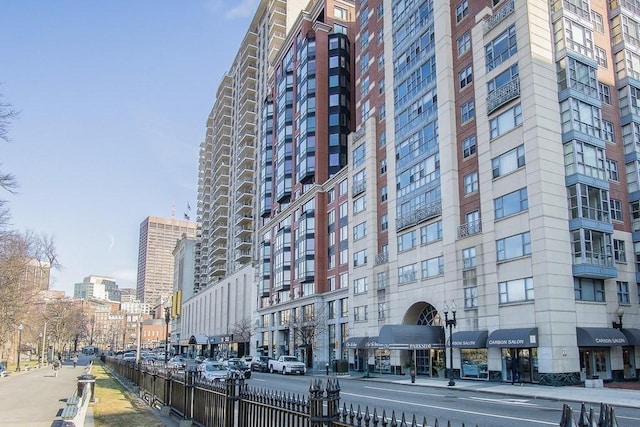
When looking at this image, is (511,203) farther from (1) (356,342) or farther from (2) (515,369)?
(1) (356,342)

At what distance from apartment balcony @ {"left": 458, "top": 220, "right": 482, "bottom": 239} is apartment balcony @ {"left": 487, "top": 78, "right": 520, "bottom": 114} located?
8.39m

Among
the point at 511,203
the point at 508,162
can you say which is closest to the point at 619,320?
the point at 511,203

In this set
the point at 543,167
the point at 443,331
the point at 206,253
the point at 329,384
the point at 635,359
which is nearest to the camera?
the point at 329,384

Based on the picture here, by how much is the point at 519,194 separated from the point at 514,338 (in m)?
9.62

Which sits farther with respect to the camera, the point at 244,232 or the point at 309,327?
the point at 244,232

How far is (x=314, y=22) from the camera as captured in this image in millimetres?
81750

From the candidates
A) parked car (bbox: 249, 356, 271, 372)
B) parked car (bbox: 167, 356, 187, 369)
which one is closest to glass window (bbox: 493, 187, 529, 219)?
parked car (bbox: 167, 356, 187, 369)

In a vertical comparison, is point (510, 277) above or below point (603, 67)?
below

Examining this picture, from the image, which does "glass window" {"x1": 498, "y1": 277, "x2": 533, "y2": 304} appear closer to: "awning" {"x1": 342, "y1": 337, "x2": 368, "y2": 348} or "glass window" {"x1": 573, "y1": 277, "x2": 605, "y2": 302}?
"glass window" {"x1": 573, "y1": 277, "x2": 605, "y2": 302}

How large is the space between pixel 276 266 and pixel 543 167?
173 ft

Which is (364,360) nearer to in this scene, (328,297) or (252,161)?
(328,297)

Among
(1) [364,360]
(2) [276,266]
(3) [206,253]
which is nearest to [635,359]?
(1) [364,360]

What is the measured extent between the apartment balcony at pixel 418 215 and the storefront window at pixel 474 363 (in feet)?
→ 37.2

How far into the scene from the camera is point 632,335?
37.0m
